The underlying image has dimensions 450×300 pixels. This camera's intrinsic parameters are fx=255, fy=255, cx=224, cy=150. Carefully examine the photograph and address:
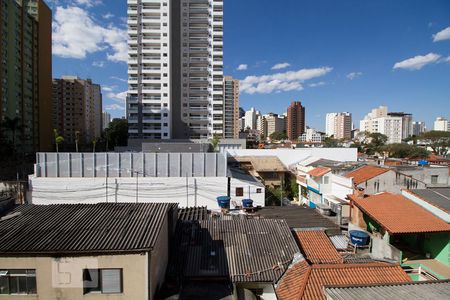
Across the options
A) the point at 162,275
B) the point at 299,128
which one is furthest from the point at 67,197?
the point at 299,128

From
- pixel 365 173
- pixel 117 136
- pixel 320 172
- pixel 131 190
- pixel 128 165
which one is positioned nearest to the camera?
pixel 131 190

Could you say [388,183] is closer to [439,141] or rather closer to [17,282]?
[17,282]

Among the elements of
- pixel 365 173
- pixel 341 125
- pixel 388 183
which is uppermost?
pixel 341 125

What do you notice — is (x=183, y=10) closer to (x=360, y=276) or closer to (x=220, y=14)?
(x=220, y=14)

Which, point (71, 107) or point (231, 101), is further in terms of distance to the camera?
point (71, 107)

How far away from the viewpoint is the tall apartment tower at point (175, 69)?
6225cm

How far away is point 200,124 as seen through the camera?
66.2 m

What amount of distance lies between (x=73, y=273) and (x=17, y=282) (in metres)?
1.90

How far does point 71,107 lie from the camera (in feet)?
338

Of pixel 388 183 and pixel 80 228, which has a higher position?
pixel 80 228

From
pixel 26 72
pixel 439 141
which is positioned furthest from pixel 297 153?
pixel 26 72

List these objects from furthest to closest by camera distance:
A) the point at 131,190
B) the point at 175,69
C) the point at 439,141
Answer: the point at 439,141, the point at 175,69, the point at 131,190

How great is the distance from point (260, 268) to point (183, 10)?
69062 mm

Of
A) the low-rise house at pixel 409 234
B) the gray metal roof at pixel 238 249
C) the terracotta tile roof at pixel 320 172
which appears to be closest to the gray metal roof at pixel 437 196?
the low-rise house at pixel 409 234
